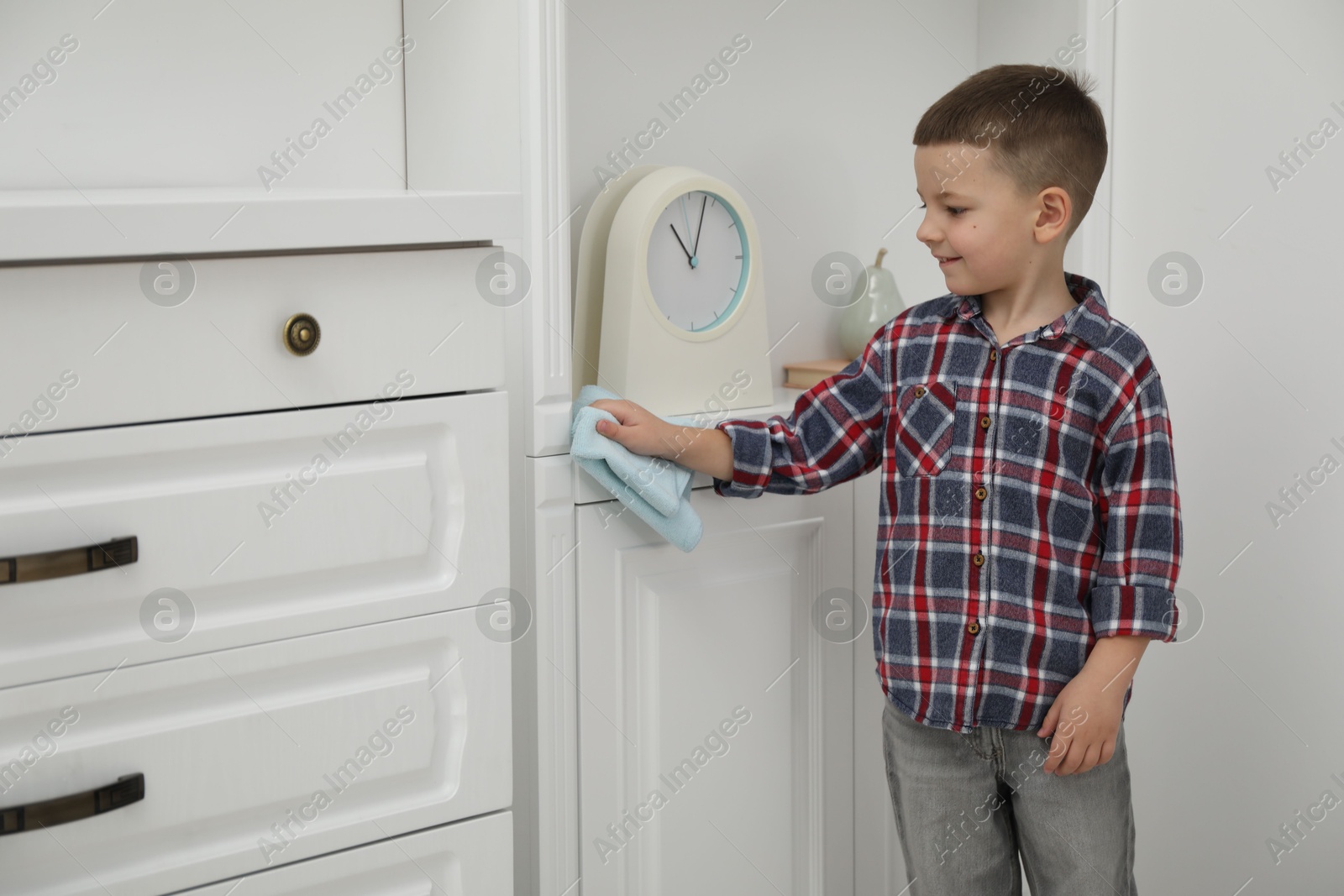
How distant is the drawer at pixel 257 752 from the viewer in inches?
28.4

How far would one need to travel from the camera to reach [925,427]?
3.11 feet

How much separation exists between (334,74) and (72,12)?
228 millimetres

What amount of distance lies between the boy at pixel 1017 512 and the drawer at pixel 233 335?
7.0 inches

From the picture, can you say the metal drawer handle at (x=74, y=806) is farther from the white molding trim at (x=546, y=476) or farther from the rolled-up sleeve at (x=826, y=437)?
the rolled-up sleeve at (x=826, y=437)

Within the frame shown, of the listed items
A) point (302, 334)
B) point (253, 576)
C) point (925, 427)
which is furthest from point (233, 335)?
point (925, 427)

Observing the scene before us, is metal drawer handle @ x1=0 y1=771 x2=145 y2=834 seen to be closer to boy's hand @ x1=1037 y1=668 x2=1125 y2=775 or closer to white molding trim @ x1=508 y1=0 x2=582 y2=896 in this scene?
white molding trim @ x1=508 y1=0 x2=582 y2=896

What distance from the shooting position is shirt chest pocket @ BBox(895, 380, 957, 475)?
3.07 feet

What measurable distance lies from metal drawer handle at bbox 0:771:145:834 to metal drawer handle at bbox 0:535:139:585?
14 centimetres

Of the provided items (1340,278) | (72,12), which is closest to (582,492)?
(72,12)

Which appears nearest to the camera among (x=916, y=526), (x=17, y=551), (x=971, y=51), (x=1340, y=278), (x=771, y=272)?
→ (x=17, y=551)

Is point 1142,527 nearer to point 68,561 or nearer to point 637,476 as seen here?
point 637,476

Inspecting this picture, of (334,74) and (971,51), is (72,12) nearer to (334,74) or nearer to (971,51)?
(334,74)

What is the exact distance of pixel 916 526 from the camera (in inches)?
37.1

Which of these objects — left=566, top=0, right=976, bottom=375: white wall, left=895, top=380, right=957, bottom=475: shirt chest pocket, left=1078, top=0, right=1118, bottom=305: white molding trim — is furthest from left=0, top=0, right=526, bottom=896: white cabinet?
left=1078, top=0, right=1118, bottom=305: white molding trim
